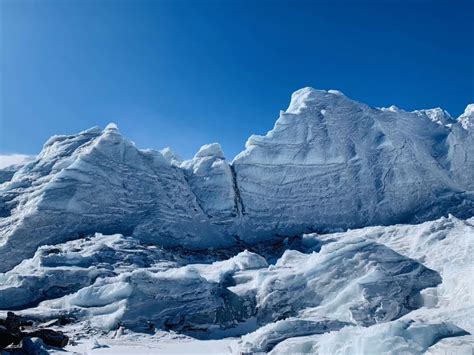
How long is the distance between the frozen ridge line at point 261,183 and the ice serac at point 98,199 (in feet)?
0.32

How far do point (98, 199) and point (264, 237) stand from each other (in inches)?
630

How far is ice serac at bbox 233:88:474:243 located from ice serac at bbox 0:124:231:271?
23.6ft

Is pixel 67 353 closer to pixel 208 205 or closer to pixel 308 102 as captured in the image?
pixel 208 205

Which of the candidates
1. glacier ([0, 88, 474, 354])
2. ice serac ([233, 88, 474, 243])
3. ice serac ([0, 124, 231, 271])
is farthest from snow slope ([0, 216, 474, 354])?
ice serac ([233, 88, 474, 243])

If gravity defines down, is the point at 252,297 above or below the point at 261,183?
below

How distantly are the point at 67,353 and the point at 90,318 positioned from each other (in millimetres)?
7422

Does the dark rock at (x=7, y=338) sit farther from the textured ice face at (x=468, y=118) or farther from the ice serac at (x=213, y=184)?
the textured ice face at (x=468, y=118)

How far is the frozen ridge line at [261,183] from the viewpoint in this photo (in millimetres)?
40906

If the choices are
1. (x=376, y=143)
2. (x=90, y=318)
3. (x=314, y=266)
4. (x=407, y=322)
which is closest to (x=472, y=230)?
(x=314, y=266)

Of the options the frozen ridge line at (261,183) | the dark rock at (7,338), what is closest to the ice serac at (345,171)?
the frozen ridge line at (261,183)

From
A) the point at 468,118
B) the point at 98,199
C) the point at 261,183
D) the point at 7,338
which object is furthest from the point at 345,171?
the point at 7,338

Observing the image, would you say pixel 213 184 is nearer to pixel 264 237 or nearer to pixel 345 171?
pixel 264 237

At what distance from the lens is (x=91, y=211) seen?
135 feet

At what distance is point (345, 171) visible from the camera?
5200 centimetres
